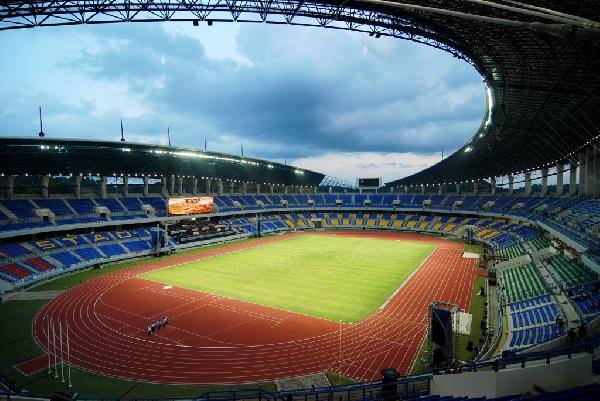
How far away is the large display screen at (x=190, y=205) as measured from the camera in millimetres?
54906

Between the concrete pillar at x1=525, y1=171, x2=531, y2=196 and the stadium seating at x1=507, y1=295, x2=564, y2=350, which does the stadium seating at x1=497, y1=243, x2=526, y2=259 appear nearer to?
the stadium seating at x1=507, y1=295, x2=564, y2=350

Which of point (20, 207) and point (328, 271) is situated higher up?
point (20, 207)

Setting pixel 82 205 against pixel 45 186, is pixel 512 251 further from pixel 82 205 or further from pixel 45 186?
pixel 45 186

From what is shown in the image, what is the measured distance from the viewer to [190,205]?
188 feet

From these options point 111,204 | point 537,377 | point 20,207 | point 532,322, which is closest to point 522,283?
point 532,322

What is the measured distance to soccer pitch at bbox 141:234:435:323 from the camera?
27875mm

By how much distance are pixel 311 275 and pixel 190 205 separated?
29.1m

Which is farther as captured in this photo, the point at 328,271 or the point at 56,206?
the point at 56,206

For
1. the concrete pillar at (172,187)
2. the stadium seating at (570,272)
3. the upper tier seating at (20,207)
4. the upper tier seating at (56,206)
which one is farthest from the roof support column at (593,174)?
the upper tier seating at (20,207)

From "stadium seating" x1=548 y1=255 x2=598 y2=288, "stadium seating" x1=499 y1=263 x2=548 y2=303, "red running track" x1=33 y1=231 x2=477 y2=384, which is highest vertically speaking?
"stadium seating" x1=548 y1=255 x2=598 y2=288

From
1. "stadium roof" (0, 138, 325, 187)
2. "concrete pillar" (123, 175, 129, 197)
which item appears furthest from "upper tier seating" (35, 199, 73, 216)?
"concrete pillar" (123, 175, 129, 197)

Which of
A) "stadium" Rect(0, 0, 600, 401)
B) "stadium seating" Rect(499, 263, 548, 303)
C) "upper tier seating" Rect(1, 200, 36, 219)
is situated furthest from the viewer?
"upper tier seating" Rect(1, 200, 36, 219)

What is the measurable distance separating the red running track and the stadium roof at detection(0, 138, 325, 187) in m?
20.5

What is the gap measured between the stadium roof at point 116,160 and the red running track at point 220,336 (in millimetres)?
20484
